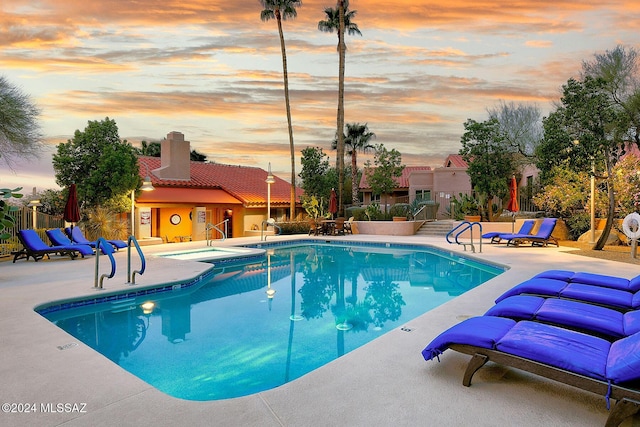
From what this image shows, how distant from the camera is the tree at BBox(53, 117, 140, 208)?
17.3 m

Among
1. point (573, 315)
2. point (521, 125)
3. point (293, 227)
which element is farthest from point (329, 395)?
point (521, 125)

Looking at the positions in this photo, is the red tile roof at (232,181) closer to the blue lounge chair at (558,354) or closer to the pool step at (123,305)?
the pool step at (123,305)

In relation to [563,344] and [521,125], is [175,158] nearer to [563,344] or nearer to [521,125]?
[521,125]

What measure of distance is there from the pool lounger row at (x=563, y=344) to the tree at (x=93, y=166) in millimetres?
16962

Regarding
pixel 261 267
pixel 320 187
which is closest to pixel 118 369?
pixel 261 267

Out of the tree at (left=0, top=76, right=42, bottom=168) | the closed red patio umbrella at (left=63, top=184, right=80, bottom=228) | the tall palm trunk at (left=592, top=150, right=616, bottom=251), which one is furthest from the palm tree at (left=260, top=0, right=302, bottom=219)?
the tall palm trunk at (left=592, top=150, right=616, bottom=251)

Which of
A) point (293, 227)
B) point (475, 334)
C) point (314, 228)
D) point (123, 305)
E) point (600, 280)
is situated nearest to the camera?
point (475, 334)

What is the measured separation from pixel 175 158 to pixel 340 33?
12304mm

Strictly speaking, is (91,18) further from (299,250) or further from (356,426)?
(356,426)

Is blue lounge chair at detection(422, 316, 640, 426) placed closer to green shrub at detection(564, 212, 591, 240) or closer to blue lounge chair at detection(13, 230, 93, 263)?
blue lounge chair at detection(13, 230, 93, 263)

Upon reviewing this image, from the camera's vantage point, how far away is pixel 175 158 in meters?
24.7

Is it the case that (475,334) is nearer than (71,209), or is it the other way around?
(475,334)

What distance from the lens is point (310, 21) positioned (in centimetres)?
2761

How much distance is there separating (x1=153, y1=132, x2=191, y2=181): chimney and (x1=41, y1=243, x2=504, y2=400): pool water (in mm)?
14055
